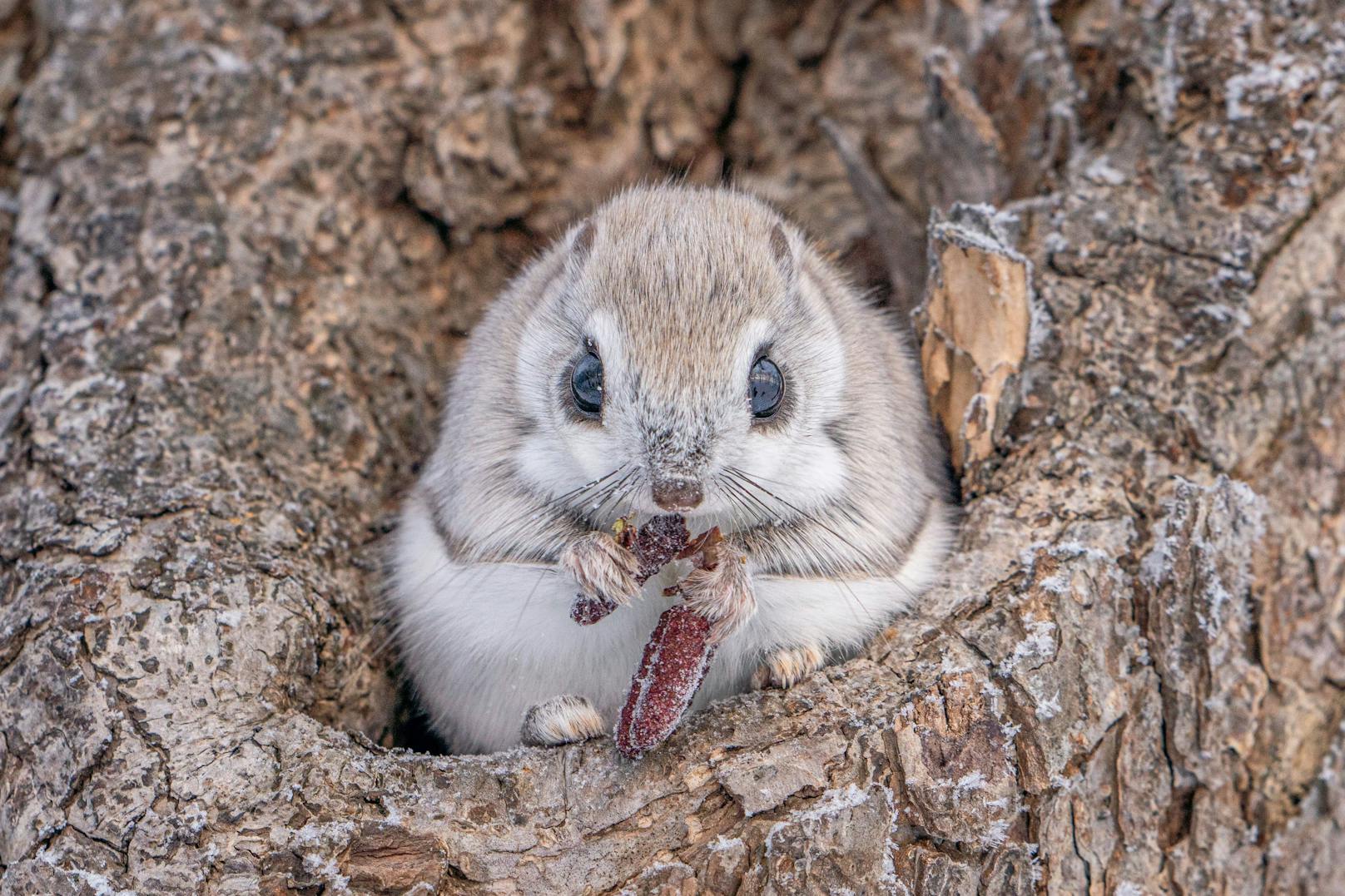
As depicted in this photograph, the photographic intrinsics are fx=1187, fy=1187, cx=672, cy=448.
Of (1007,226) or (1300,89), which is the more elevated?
(1300,89)

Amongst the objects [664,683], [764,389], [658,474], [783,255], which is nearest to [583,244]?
[783,255]

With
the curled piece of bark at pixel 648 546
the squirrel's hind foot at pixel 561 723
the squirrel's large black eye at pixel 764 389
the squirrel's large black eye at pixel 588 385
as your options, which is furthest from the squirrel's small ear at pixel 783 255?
the squirrel's hind foot at pixel 561 723

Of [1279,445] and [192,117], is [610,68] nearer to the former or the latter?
[192,117]

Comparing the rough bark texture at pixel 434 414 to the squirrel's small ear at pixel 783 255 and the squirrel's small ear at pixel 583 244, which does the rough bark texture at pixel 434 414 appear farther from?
the squirrel's small ear at pixel 583 244

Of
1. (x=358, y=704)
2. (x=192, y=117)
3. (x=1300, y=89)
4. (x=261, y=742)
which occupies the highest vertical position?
(x=1300, y=89)

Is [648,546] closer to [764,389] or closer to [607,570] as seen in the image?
[607,570]

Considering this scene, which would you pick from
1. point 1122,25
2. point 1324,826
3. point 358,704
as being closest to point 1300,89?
point 1122,25
